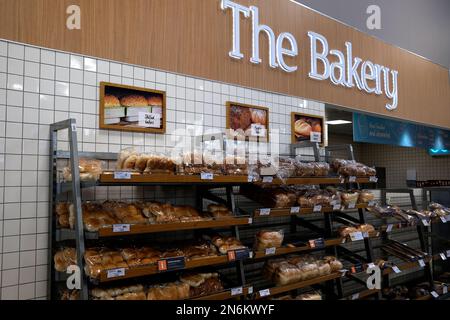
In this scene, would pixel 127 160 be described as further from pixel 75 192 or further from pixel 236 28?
pixel 236 28

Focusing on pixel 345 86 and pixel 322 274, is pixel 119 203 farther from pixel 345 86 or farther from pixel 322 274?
pixel 345 86

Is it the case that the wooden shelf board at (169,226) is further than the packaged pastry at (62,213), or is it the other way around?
the packaged pastry at (62,213)

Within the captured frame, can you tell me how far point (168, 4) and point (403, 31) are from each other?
14.6 ft

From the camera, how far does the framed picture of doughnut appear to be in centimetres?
387

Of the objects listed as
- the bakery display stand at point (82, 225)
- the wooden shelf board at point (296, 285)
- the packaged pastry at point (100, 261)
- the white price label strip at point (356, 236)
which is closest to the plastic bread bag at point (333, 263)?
the wooden shelf board at point (296, 285)

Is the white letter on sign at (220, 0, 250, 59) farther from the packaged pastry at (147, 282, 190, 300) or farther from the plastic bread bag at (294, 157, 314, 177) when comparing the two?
the packaged pastry at (147, 282, 190, 300)

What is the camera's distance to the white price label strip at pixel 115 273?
2.22 m

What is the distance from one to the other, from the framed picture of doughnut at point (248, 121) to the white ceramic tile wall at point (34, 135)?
3.21ft

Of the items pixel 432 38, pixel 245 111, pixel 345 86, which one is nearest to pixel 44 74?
pixel 245 111

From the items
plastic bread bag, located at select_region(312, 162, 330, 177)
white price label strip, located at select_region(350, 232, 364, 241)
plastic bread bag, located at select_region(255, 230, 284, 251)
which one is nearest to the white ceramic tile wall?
plastic bread bag, located at select_region(255, 230, 284, 251)

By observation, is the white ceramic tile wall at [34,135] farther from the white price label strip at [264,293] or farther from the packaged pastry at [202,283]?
the white price label strip at [264,293]

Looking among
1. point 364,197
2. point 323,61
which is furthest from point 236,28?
point 364,197

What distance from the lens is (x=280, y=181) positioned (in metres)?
3.26

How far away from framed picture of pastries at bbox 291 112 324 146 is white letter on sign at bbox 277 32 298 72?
1.68ft
